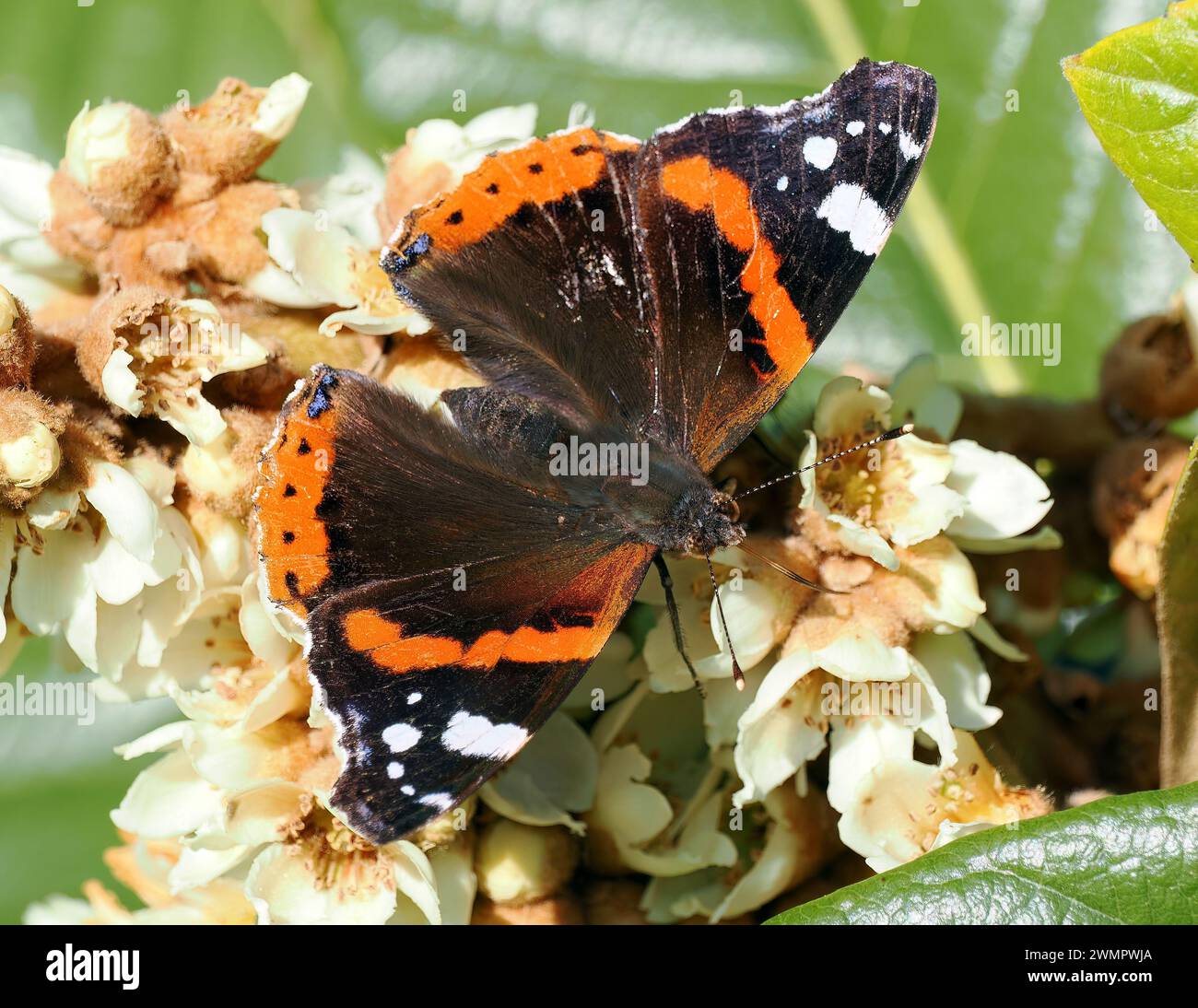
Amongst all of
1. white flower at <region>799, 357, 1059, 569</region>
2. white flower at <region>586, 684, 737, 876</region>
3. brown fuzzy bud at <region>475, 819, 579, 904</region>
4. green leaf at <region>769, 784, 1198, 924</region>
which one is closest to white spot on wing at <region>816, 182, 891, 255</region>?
white flower at <region>799, 357, 1059, 569</region>

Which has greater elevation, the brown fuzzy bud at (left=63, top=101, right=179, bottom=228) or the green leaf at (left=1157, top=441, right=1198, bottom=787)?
the brown fuzzy bud at (left=63, top=101, right=179, bottom=228)

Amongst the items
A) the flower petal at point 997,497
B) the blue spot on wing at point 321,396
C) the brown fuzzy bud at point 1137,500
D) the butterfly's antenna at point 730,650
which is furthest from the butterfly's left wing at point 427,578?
the brown fuzzy bud at point 1137,500

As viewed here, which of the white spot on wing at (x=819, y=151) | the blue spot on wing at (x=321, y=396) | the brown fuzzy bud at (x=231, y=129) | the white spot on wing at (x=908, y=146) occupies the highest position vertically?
the brown fuzzy bud at (x=231, y=129)

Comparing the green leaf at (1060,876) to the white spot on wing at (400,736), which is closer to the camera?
the green leaf at (1060,876)

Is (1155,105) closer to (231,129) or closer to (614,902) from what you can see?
(231,129)

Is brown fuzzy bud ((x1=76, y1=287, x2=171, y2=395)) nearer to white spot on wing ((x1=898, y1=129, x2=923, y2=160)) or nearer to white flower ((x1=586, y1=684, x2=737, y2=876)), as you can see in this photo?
white flower ((x1=586, y1=684, x2=737, y2=876))

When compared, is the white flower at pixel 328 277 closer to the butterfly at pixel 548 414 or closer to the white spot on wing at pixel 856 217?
the butterfly at pixel 548 414

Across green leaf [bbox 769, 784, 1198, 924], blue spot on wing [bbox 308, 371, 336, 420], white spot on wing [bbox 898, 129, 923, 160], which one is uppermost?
white spot on wing [bbox 898, 129, 923, 160]
